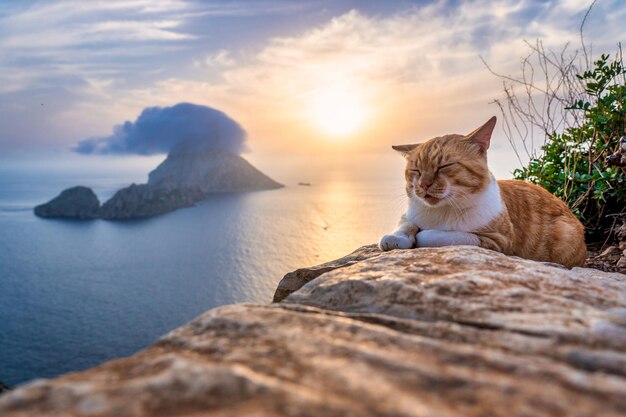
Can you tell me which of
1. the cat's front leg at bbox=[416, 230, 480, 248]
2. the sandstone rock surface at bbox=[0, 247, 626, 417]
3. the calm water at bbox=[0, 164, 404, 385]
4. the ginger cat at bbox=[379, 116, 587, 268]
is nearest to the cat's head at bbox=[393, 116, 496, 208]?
the ginger cat at bbox=[379, 116, 587, 268]

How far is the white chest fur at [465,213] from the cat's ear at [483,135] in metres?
0.50

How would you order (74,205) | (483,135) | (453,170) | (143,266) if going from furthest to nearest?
(74,205), (143,266), (483,135), (453,170)

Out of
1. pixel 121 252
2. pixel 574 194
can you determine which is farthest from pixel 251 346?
pixel 121 252

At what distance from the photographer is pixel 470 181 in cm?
467

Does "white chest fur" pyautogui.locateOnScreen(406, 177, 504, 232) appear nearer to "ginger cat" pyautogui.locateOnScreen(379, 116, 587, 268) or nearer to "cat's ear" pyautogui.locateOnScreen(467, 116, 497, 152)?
"ginger cat" pyautogui.locateOnScreen(379, 116, 587, 268)

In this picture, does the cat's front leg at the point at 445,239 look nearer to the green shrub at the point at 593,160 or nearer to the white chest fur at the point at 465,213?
the white chest fur at the point at 465,213

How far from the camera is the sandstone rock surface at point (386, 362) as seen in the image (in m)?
1.29

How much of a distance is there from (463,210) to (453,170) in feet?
1.60

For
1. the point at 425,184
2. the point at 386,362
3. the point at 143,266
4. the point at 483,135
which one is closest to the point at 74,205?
the point at 143,266

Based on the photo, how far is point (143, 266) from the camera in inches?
3538

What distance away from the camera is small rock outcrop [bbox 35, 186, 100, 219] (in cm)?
14162

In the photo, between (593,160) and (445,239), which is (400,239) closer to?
(445,239)

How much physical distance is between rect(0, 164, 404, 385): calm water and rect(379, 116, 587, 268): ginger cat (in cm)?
5619

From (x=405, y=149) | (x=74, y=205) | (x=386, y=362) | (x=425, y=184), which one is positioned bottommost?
(x=386, y=362)
